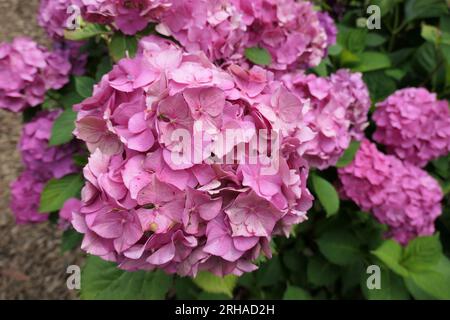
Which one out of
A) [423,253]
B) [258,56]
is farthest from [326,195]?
[258,56]

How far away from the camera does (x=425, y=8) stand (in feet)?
7.08

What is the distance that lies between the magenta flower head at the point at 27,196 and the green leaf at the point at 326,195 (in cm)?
112

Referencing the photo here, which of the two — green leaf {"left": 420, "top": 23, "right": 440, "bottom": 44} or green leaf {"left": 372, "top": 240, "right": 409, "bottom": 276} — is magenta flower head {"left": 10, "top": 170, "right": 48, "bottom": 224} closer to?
green leaf {"left": 372, "top": 240, "right": 409, "bottom": 276}

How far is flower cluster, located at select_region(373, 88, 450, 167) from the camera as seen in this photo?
1771 millimetres

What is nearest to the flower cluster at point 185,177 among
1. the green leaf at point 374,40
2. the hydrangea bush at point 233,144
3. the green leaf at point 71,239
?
the hydrangea bush at point 233,144

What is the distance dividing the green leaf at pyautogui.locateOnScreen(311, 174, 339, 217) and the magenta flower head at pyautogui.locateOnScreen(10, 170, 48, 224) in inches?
44.0

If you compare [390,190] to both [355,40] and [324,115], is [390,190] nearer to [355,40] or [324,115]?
[324,115]

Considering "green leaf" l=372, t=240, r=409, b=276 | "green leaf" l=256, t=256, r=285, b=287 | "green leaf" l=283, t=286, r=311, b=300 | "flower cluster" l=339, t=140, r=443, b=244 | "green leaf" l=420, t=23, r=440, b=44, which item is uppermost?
"green leaf" l=420, t=23, r=440, b=44

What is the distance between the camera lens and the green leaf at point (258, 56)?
4.52 ft

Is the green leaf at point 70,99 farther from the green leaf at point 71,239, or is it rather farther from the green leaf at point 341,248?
the green leaf at point 341,248

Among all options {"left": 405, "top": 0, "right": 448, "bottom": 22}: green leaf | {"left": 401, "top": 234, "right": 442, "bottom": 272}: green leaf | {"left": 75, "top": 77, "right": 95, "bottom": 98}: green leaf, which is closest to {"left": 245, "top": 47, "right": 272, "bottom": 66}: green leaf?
{"left": 75, "top": 77, "right": 95, "bottom": 98}: green leaf

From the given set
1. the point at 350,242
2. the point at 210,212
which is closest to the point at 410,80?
the point at 350,242
